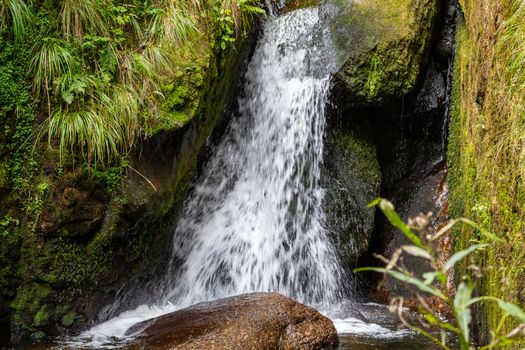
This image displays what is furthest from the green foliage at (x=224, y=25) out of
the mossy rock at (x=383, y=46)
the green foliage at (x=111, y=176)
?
the green foliage at (x=111, y=176)

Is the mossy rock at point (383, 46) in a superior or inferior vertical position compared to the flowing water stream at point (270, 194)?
superior

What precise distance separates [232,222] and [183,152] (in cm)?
142

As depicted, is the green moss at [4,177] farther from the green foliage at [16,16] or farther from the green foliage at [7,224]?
the green foliage at [16,16]

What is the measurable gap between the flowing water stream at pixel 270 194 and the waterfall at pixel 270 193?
13mm

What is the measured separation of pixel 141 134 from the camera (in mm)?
5273

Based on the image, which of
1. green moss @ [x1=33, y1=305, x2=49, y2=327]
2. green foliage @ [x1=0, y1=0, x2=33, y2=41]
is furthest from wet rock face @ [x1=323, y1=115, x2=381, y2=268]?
green foliage @ [x1=0, y1=0, x2=33, y2=41]

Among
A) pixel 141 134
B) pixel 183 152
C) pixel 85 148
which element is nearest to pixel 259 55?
pixel 183 152

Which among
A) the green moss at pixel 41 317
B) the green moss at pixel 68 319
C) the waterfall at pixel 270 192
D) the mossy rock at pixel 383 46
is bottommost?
the green moss at pixel 68 319

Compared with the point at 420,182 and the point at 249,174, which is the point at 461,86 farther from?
the point at 249,174

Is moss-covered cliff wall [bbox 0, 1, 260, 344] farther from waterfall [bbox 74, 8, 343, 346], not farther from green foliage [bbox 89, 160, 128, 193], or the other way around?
waterfall [bbox 74, 8, 343, 346]

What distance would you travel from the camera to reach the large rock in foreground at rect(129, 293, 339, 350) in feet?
13.3

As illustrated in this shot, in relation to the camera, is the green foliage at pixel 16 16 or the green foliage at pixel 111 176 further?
the green foliage at pixel 111 176

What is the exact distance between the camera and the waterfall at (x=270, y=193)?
6512mm

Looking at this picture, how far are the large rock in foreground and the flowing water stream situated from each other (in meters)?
1.55
